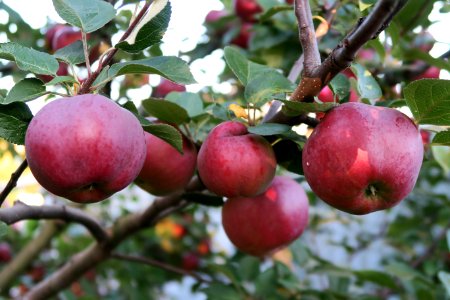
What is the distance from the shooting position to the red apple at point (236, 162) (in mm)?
694

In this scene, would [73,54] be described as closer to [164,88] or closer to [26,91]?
[26,91]

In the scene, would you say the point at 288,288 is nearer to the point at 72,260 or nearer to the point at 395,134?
the point at 72,260

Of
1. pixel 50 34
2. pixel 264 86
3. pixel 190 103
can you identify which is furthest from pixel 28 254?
pixel 264 86

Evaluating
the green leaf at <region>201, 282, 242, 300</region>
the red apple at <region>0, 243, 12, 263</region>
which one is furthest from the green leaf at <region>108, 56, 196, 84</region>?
the red apple at <region>0, 243, 12, 263</region>

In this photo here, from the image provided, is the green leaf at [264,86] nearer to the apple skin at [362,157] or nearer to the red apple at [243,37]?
the apple skin at [362,157]

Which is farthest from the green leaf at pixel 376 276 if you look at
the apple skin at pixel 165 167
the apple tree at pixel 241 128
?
the apple skin at pixel 165 167

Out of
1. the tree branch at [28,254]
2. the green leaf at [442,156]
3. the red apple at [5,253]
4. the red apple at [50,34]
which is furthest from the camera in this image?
the red apple at [5,253]

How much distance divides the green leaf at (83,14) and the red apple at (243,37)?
799 mm

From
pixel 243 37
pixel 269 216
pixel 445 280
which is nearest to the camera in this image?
pixel 269 216

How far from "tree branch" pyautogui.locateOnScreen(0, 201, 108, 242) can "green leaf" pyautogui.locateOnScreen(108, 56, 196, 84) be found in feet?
1.00

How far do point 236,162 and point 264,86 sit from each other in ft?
0.39

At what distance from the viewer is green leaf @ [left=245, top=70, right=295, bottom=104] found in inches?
28.7

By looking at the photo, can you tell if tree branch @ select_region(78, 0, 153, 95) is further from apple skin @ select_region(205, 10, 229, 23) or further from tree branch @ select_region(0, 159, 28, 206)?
apple skin @ select_region(205, 10, 229, 23)

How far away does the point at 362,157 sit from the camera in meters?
0.59
